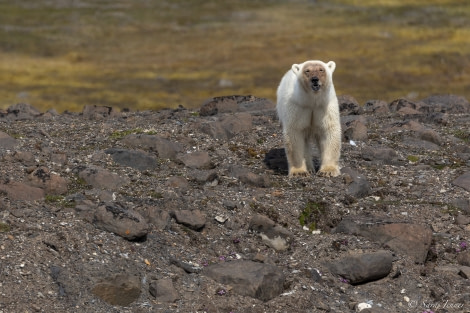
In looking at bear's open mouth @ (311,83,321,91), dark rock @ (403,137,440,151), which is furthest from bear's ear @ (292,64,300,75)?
dark rock @ (403,137,440,151)

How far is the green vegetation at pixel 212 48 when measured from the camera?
5228 cm

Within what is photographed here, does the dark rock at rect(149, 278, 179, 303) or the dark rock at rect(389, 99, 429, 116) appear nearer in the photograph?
the dark rock at rect(149, 278, 179, 303)

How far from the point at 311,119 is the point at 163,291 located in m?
6.22

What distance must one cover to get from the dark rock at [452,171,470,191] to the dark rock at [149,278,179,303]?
21.7 feet

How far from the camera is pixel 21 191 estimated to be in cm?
1355

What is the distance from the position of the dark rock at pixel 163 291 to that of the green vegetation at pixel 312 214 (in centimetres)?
332

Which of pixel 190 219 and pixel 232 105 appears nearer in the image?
pixel 190 219

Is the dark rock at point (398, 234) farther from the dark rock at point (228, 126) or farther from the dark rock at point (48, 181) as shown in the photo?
the dark rock at point (228, 126)

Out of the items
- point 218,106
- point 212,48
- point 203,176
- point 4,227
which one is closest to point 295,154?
point 203,176

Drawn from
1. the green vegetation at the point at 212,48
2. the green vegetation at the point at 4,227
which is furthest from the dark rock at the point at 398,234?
the green vegetation at the point at 212,48

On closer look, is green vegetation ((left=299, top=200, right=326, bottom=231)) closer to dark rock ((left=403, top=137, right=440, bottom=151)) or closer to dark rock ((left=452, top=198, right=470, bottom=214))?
dark rock ((left=452, top=198, right=470, bottom=214))

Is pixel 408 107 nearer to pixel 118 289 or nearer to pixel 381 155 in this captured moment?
pixel 381 155

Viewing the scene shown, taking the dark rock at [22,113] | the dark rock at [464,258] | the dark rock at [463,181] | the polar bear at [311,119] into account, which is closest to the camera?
the dark rock at [464,258]

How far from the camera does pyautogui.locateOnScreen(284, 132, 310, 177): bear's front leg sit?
16656mm
